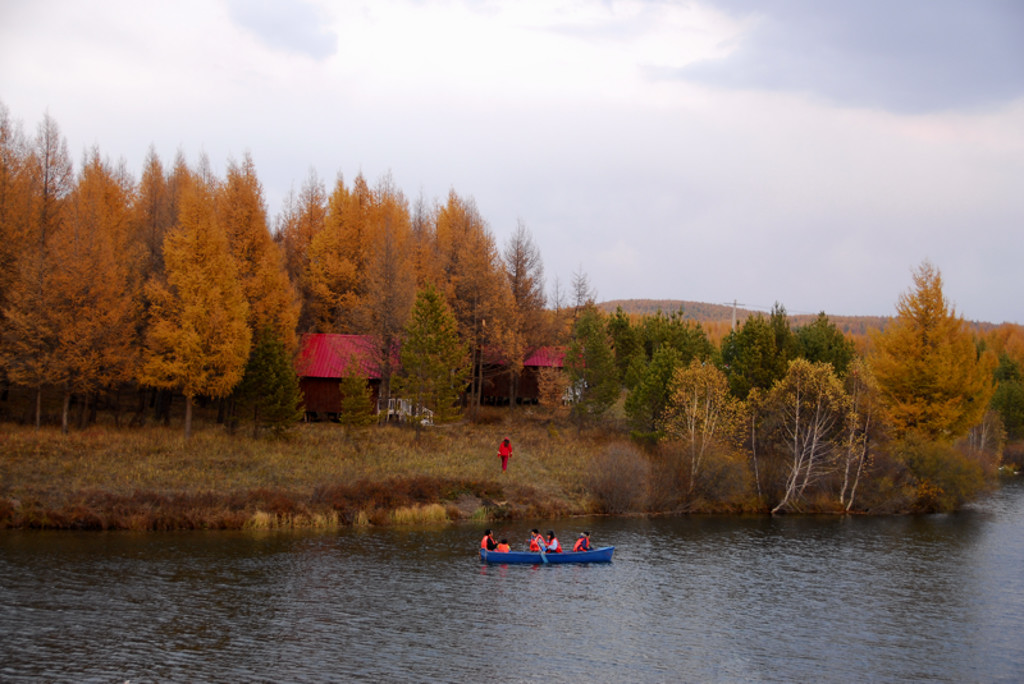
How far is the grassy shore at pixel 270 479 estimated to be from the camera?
36094mm

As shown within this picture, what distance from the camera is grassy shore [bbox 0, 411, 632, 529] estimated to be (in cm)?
3609

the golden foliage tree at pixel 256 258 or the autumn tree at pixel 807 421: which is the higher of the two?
the golden foliage tree at pixel 256 258

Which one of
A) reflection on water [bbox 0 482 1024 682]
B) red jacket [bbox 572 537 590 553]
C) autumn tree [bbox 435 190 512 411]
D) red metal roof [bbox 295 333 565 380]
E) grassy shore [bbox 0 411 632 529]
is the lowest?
reflection on water [bbox 0 482 1024 682]

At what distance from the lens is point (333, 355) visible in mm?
57562

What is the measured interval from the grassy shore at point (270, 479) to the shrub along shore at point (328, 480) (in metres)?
0.07

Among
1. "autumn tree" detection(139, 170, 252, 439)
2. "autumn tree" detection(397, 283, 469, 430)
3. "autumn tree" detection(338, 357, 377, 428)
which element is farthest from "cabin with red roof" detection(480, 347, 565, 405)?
"autumn tree" detection(139, 170, 252, 439)

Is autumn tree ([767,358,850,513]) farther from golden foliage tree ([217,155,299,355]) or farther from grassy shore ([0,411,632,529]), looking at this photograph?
golden foliage tree ([217,155,299,355])

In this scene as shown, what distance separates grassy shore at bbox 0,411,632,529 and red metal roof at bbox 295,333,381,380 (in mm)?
5159

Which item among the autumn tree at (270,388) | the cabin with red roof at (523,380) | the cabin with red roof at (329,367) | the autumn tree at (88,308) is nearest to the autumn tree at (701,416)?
the cabin with red roof at (523,380)

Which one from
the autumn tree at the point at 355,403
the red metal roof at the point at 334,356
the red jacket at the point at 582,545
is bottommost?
the red jacket at the point at 582,545

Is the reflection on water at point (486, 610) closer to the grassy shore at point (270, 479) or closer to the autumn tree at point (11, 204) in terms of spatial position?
the grassy shore at point (270, 479)

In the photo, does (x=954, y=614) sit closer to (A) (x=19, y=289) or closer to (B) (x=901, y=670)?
(B) (x=901, y=670)

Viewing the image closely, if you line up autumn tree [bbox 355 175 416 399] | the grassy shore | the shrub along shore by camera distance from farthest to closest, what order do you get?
1. autumn tree [bbox 355 175 416 399]
2. the shrub along shore
3. the grassy shore

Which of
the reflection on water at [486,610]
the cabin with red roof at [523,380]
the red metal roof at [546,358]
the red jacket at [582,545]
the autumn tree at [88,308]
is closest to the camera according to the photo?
the reflection on water at [486,610]
